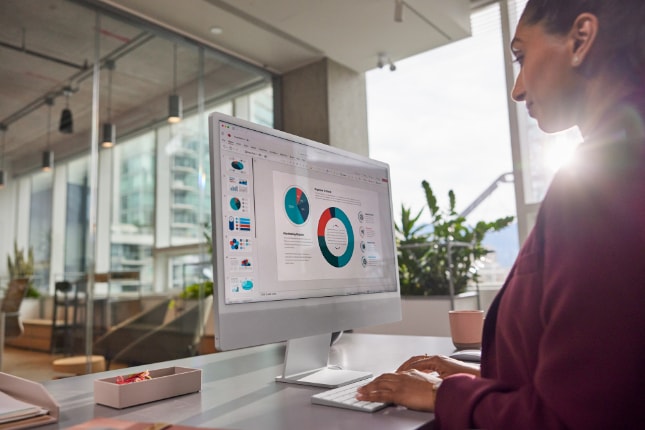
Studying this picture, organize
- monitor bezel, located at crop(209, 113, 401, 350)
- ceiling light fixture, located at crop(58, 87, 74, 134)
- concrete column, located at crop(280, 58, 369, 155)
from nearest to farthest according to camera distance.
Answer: monitor bezel, located at crop(209, 113, 401, 350)
ceiling light fixture, located at crop(58, 87, 74, 134)
concrete column, located at crop(280, 58, 369, 155)

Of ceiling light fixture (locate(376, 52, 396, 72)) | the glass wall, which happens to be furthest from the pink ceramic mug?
ceiling light fixture (locate(376, 52, 396, 72))

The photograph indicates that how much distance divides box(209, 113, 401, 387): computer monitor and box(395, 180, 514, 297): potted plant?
7.78 feet

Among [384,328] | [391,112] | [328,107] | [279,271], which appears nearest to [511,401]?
[279,271]

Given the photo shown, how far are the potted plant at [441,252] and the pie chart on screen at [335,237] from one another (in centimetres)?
242

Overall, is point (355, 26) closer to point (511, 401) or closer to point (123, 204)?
point (123, 204)

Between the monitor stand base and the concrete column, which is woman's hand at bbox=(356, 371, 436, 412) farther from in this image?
the concrete column

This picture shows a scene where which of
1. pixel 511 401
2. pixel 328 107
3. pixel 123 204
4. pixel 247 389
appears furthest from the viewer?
pixel 328 107

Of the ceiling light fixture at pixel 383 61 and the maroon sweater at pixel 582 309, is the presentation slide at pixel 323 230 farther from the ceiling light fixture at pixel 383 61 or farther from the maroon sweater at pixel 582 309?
the ceiling light fixture at pixel 383 61

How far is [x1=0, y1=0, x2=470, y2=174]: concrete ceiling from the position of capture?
3123mm

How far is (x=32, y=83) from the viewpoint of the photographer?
3141 millimetres

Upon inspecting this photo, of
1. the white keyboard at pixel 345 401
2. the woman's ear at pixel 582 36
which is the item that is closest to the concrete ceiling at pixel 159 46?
the white keyboard at pixel 345 401

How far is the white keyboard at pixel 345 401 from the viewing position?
2.66ft

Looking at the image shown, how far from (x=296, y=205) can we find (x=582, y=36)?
0.63m

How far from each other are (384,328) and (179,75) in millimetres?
2584
